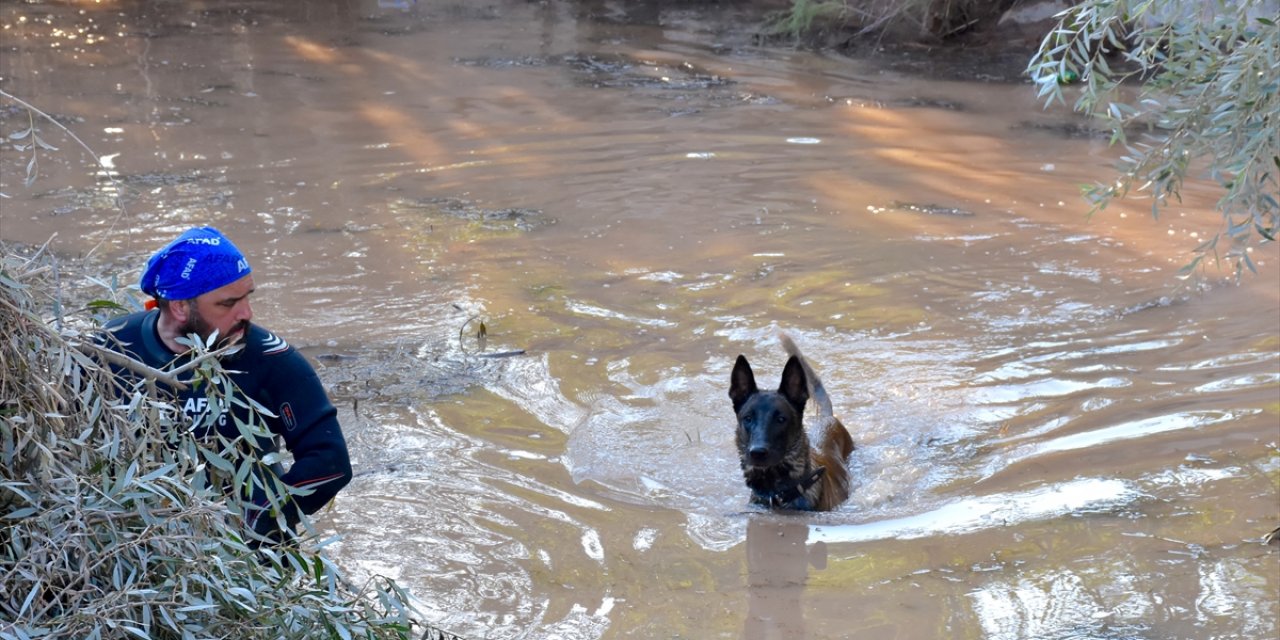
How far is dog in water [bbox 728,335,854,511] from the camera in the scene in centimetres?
634

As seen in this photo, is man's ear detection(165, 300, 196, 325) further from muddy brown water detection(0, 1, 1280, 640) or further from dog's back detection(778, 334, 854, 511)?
dog's back detection(778, 334, 854, 511)

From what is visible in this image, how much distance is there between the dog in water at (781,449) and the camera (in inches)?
249

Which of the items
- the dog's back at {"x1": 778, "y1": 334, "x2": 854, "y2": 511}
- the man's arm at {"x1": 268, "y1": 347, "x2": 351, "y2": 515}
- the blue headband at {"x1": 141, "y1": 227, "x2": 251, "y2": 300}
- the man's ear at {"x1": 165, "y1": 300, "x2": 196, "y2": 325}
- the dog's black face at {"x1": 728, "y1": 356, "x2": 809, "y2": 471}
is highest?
the blue headband at {"x1": 141, "y1": 227, "x2": 251, "y2": 300}

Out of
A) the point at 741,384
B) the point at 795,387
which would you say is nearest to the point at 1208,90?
the point at 795,387

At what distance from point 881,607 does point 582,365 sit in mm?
3129

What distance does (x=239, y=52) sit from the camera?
17.4m

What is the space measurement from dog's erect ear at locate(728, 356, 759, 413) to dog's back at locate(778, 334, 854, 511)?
288 mm

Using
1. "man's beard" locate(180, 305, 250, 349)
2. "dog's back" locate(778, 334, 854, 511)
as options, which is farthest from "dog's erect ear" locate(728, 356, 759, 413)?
"man's beard" locate(180, 305, 250, 349)

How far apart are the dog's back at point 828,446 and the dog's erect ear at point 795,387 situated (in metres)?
0.07

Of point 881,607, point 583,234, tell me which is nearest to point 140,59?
point 583,234

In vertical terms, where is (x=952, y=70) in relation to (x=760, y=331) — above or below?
above

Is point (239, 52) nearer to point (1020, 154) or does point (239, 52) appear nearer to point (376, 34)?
point (376, 34)

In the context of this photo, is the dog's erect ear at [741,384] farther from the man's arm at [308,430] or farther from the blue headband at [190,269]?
the blue headband at [190,269]

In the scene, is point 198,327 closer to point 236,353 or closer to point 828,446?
point 236,353
